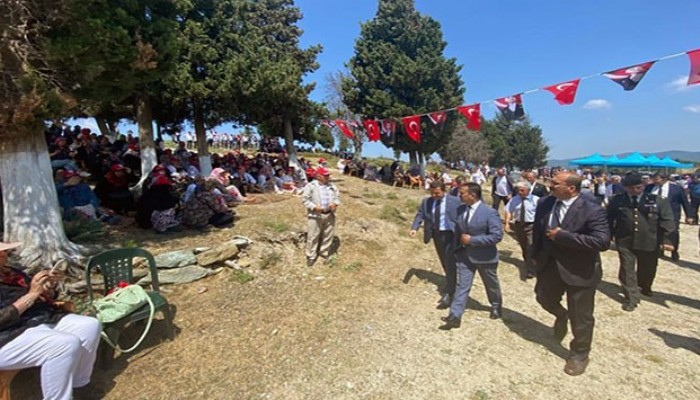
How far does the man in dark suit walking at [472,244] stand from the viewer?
160 inches

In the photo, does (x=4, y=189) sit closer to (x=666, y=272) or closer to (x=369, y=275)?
(x=369, y=275)

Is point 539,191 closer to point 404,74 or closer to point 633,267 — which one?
point 633,267

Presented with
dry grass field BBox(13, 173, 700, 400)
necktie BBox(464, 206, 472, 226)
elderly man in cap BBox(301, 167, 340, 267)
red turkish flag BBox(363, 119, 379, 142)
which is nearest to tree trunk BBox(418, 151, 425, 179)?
red turkish flag BBox(363, 119, 379, 142)

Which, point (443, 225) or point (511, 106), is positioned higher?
point (511, 106)

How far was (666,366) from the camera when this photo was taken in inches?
137

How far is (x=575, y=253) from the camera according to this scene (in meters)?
3.28

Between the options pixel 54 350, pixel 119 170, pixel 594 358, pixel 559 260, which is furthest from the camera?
pixel 119 170

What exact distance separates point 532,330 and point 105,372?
475 cm

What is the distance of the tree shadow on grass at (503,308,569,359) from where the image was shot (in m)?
3.78

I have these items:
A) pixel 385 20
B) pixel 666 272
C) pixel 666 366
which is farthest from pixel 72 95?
pixel 385 20

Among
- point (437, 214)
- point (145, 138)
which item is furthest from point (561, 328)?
point (145, 138)

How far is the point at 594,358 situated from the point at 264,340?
11.8 ft

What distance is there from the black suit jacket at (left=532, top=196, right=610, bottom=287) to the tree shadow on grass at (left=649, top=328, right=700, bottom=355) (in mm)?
1730

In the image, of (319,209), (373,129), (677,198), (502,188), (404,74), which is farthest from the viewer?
(404,74)
